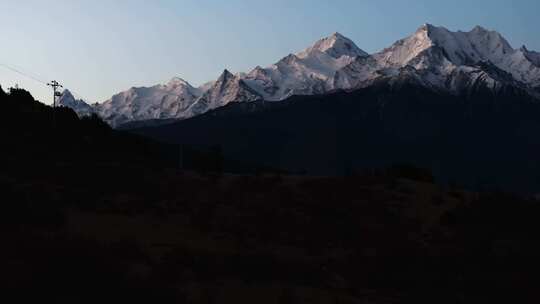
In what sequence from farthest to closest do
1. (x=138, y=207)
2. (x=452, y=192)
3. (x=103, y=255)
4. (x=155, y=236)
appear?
1. (x=452, y=192)
2. (x=138, y=207)
3. (x=155, y=236)
4. (x=103, y=255)

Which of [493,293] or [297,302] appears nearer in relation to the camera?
[297,302]

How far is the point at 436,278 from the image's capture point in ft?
60.8

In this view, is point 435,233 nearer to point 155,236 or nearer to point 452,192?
point 452,192

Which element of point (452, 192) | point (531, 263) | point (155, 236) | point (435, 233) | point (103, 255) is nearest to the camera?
point (103, 255)

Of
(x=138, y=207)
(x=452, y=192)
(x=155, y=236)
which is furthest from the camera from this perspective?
(x=452, y=192)

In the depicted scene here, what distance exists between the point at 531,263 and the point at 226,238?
9307 millimetres

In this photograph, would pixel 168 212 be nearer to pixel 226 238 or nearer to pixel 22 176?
pixel 226 238

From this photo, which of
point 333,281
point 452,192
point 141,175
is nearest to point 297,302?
point 333,281

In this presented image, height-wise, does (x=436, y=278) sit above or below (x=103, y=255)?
below

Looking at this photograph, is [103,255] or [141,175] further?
[141,175]

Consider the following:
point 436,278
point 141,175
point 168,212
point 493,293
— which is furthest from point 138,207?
point 493,293

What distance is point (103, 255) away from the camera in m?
13.7

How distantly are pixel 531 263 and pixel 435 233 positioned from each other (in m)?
4.71

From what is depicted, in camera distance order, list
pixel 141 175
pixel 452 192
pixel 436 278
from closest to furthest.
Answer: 1. pixel 436 278
2. pixel 452 192
3. pixel 141 175
